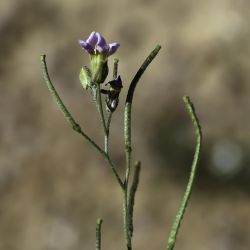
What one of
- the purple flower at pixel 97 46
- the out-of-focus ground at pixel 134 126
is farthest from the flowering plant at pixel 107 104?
the out-of-focus ground at pixel 134 126

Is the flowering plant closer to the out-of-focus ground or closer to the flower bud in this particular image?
the flower bud

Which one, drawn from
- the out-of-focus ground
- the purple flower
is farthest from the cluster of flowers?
the out-of-focus ground

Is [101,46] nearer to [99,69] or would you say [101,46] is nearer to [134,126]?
[99,69]

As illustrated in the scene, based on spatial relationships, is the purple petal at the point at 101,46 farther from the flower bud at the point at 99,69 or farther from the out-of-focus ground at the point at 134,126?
the out-of-focus ground at the point at 134,126

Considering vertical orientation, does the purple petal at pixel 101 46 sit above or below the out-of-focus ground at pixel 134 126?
below

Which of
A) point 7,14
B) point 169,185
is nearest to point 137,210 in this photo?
point 169,185


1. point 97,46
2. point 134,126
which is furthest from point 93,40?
point 134,126
